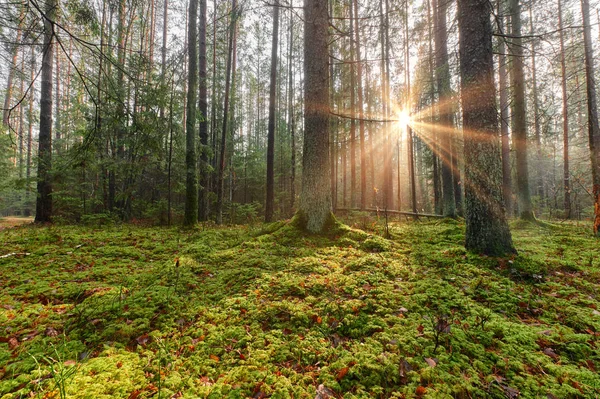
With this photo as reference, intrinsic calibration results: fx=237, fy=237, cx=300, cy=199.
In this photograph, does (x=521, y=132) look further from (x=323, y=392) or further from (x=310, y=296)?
(x=323, y=392)

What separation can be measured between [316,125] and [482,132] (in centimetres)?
336

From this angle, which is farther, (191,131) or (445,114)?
(445,114)

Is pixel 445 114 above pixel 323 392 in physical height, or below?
above

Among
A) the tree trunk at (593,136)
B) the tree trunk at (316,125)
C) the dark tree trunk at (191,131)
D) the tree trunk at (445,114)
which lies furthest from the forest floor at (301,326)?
the tree trunk at (445,114)

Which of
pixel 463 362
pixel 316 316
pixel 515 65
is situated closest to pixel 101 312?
pixel 316 316

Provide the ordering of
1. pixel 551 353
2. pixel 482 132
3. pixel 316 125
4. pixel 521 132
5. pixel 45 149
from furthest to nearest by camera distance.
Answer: pixel 521 132 → pixel 45 149 → pixel 316 125 → pixel 482 132 → pixel 551 353

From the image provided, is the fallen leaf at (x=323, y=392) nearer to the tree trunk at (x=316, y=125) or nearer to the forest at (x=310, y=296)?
the forest at (x=310, y=296)

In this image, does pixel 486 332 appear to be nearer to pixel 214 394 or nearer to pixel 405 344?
pixel 405 344

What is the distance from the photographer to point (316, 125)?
582 cm

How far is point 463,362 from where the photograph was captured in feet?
6.29

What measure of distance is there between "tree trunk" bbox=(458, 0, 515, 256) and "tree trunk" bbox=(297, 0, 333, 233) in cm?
289

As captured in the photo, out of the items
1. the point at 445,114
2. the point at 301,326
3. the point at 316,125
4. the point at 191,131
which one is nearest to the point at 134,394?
the point at 301,326

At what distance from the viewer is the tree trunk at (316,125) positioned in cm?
578

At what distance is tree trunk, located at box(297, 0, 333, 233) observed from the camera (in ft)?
19.0
